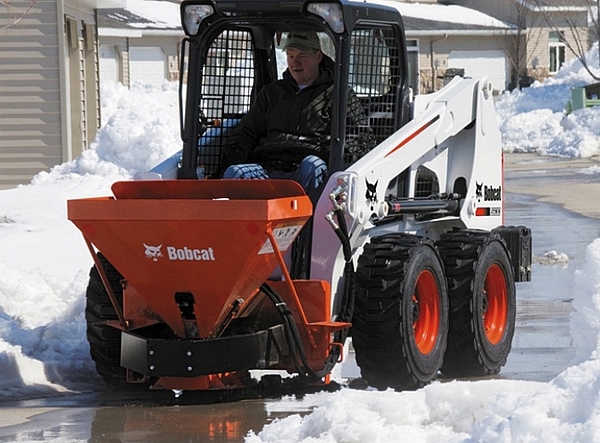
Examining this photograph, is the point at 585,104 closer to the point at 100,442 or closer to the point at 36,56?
the point at 36,56

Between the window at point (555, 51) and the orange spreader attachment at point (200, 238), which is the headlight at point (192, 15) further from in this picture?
the window at point (555, 51)

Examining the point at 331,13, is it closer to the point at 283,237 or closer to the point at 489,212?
the point at 283,237

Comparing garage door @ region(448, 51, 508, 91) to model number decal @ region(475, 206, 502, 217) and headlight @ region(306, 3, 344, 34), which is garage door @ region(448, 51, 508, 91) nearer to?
model number decal @ region(475, 206, 502, 217)

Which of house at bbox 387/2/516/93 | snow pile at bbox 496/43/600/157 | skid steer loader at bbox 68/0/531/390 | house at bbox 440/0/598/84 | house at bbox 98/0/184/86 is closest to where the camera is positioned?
skid steer loader at bbox 68/0/531/390

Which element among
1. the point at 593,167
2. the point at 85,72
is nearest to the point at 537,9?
the point at 593,167

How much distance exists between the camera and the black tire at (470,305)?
8.89m

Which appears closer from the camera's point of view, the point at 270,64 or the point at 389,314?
the point at 389,314

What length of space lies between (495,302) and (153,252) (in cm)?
298

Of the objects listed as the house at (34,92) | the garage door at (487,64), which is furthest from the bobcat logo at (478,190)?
the garage door at (487,64)

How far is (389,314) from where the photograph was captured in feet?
26.5

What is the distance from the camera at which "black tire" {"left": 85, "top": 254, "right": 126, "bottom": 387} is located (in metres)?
8.51

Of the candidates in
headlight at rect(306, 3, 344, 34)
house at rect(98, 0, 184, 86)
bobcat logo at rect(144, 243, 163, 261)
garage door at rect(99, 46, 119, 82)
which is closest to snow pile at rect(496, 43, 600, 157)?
house at rect(98, 0, 184, 86)

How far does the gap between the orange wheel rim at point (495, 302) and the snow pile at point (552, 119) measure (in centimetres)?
2636

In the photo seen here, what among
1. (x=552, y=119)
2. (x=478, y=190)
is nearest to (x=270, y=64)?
(x=478, y=190)
